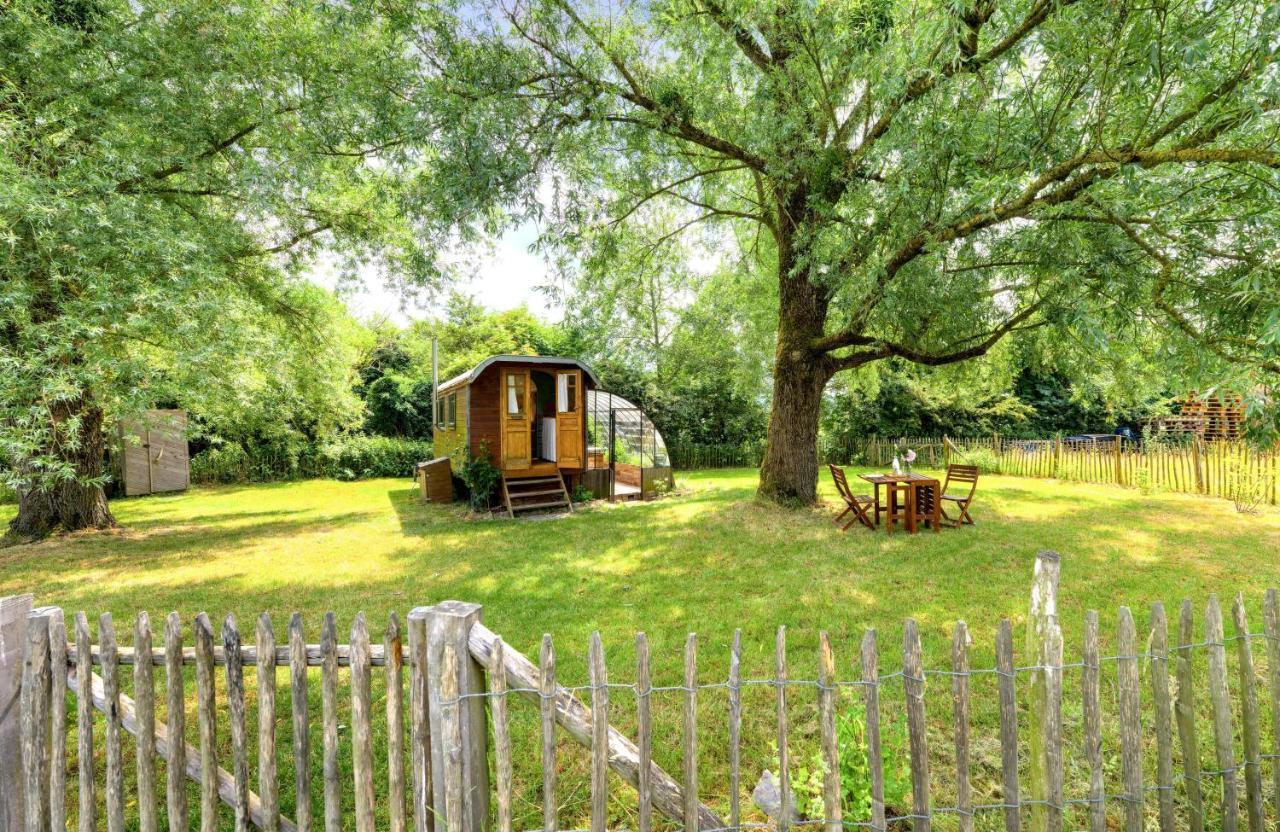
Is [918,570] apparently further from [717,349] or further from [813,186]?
[717,349]

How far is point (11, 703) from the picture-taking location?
2.11m

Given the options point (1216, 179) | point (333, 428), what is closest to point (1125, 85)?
point (1216, 179)

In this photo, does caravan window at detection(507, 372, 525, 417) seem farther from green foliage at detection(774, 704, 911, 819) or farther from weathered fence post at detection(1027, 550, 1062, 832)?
weathered fence post at detection(1027, 550, 1062, 832)

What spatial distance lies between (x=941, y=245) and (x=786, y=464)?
5.18 metres

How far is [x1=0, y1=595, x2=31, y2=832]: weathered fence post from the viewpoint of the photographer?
2.07 m

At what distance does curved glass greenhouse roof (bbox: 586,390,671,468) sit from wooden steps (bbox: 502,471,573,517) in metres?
1.81

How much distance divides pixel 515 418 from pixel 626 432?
330cm

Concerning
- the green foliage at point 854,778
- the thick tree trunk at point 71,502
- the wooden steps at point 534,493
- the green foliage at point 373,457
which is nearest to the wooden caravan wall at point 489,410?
the wooden steps at point 534,493

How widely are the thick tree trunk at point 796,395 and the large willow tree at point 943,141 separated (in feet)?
2.54

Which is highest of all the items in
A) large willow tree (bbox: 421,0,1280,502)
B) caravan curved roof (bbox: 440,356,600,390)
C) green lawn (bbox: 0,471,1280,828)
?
large willow tree (bbox: 421,0,1280,502)

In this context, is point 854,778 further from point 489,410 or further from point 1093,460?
point 1093,460

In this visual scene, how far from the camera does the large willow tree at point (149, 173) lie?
5324 mm

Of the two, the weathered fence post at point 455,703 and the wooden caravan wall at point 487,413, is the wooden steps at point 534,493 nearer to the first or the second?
the wooden caravan wall at point 487,413

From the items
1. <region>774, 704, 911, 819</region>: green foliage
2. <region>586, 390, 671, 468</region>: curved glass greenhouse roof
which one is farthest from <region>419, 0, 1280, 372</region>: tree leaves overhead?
<region>586, 390, 671, 468</region>: curved glass greenhouse roof
